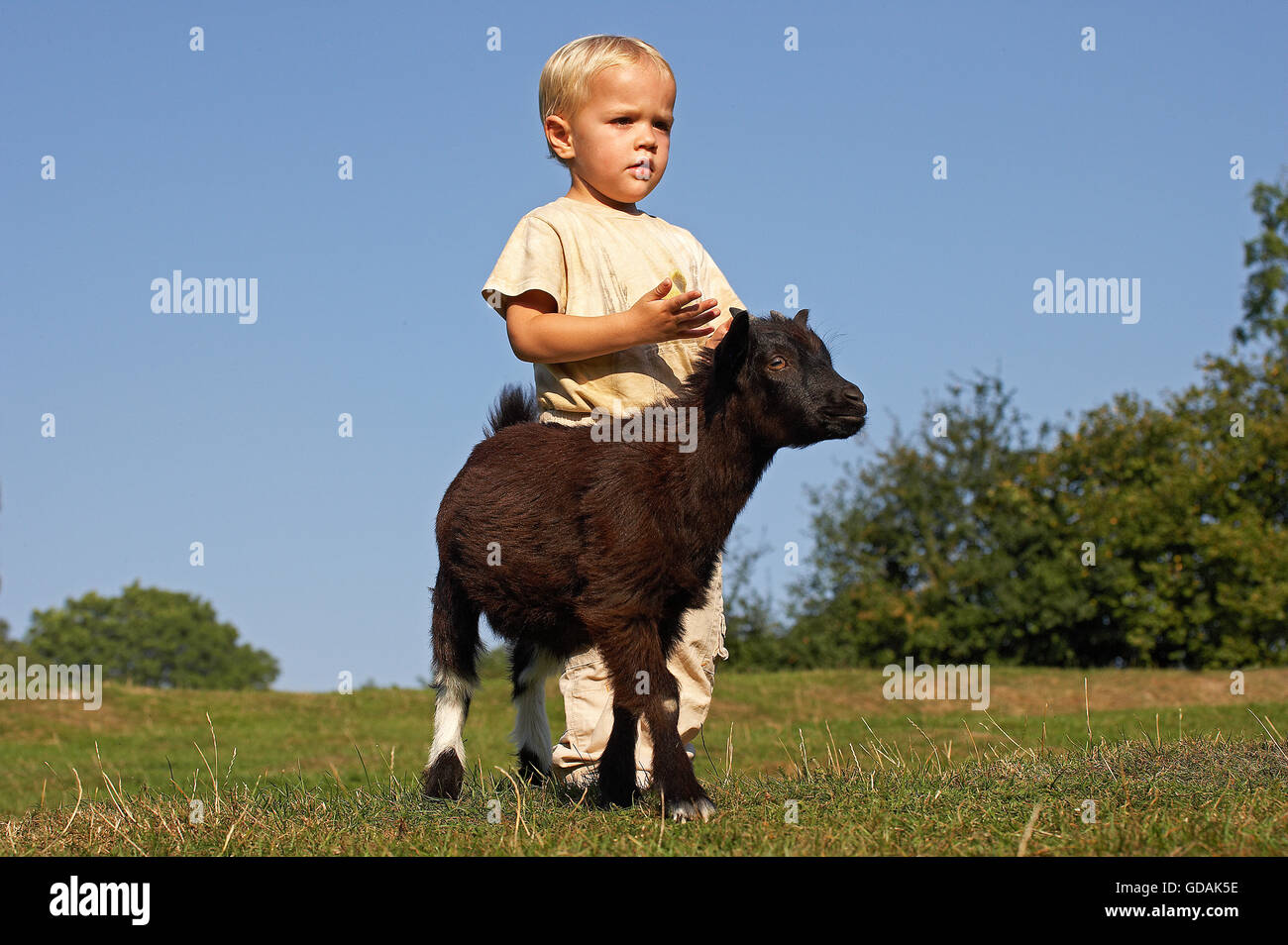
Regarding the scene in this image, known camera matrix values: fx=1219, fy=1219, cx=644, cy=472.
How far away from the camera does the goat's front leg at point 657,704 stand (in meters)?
4.14

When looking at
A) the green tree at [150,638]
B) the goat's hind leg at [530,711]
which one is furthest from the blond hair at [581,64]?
the green tree at [150,638]

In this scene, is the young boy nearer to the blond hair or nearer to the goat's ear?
the blond hair

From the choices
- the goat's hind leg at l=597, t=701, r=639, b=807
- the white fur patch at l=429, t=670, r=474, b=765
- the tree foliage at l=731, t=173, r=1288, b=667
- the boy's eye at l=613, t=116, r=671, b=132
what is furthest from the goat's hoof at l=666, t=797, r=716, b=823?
the tree foliage at l=731, t=173, r=1288, b=667

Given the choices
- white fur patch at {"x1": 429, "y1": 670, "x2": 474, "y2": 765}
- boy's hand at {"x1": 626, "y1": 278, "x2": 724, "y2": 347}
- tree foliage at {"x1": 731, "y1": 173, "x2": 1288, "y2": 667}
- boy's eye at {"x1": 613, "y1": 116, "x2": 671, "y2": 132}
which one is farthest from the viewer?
tree foliage at {"x1": 731, "y1": 173, "x2": 1288, "y2": 667}

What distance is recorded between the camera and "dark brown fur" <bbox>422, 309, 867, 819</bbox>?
4.18 meters

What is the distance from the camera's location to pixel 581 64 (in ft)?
16.6

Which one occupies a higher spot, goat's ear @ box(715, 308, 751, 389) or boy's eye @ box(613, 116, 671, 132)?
boy's eye @ box(613, 116, 671, 132)

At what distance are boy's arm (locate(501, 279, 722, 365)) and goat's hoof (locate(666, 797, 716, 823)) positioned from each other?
1.67 metres

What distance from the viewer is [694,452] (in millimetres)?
4336

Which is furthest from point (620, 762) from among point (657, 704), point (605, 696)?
point (657, 704)

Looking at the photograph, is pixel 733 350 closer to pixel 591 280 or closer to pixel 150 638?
pixel 591 280

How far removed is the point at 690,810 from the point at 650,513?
102cm

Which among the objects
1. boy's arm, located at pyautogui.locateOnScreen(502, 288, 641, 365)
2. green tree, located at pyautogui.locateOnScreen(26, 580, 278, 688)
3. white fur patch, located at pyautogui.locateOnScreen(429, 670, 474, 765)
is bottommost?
green tree, located at pyautogui.locateOnScreen(26, 580, 278, 688)
